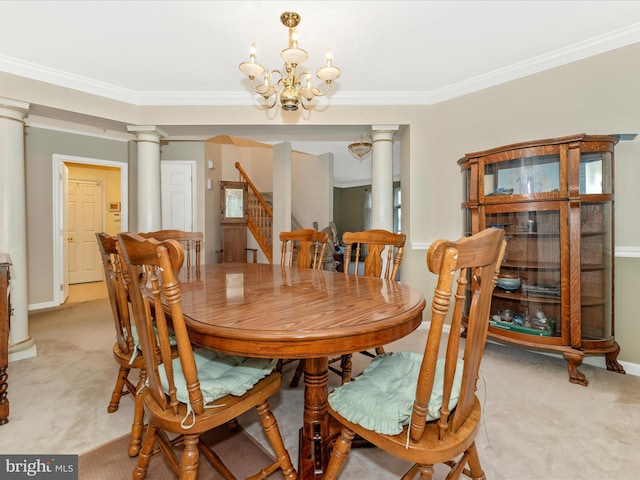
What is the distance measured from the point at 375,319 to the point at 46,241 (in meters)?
4.90

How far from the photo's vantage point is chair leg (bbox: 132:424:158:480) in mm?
1234

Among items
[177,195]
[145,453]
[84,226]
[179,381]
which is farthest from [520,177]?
[84,226]

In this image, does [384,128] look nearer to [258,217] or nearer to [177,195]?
[177,195]

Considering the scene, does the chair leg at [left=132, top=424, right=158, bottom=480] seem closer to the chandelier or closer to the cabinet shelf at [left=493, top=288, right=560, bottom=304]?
the chandelier

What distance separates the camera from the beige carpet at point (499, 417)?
1439mm

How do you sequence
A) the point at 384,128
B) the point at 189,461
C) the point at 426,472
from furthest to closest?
1. the point at 384,128
2. the point at 189,461
3. the point at 426,472

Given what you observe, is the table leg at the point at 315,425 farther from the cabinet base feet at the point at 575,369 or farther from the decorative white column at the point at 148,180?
the decorative white column at the point at 148,180

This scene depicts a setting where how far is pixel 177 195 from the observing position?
16.1 ft

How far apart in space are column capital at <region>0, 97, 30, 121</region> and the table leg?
3.26 m

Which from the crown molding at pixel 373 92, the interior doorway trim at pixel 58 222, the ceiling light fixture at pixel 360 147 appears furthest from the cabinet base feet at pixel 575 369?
the interior doorway trim at pixel 58 222

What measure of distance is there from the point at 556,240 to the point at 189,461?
2.60 metres

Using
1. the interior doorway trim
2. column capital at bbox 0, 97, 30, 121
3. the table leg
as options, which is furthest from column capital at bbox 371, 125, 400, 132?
the interior doorway trim

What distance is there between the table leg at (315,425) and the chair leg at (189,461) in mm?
423

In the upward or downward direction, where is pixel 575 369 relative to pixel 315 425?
downward
